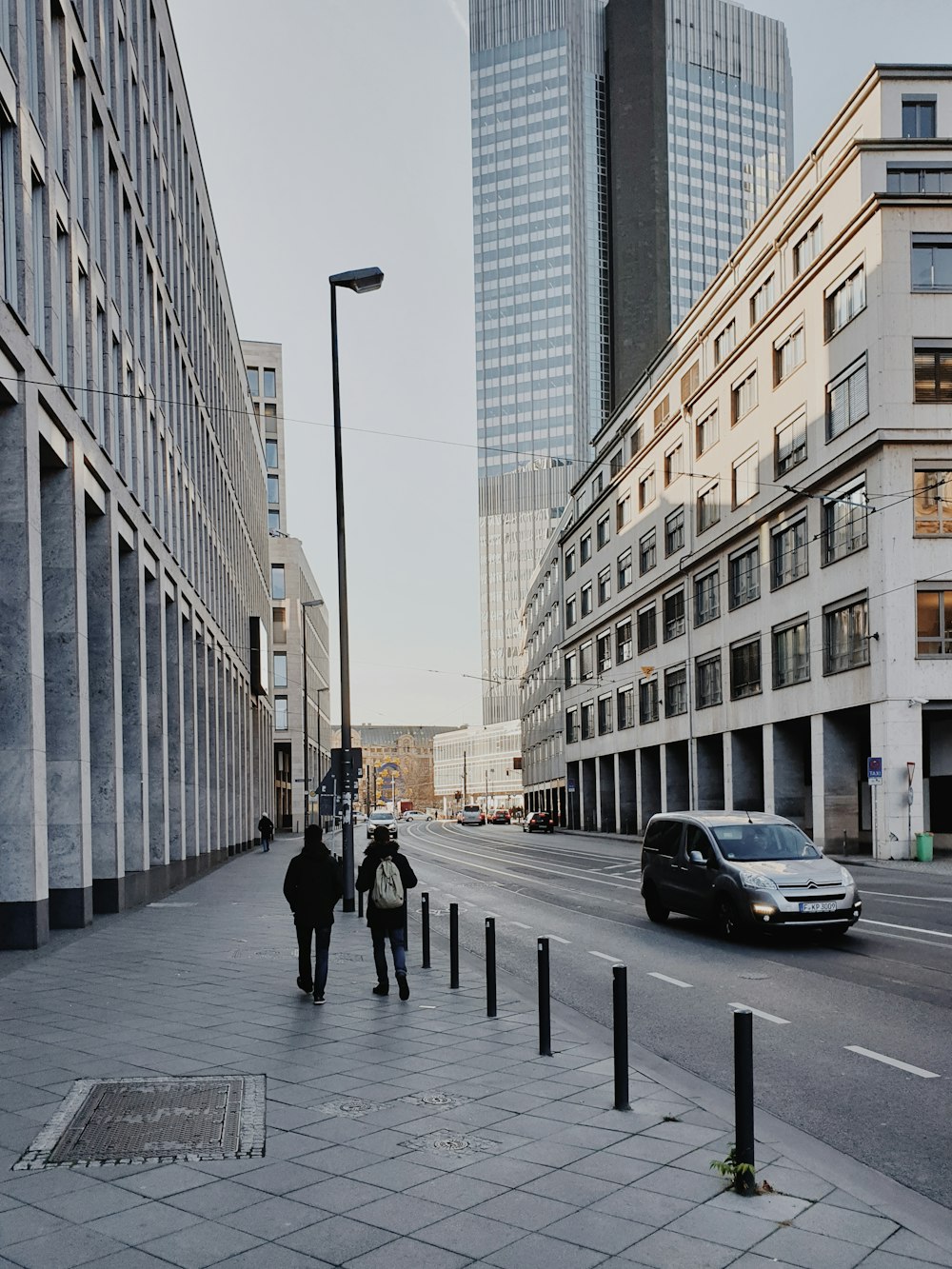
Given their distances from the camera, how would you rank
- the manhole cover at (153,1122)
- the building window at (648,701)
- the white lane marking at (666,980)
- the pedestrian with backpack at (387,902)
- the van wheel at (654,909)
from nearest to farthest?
the manhole cover at (153,1122) → the pedestrian with backpack at (387,902) → the white lane marking at (666,980) → the van wheel at (654,909) → the building window at (648,701)

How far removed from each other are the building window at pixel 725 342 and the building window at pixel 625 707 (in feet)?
65.8

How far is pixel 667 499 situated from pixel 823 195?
63.5 feet

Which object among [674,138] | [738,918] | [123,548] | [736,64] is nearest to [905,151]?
[123,548]

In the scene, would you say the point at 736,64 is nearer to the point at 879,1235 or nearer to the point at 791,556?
the point at 791,556

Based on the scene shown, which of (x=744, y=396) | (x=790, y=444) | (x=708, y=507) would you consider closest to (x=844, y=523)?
(x=790, y=444)

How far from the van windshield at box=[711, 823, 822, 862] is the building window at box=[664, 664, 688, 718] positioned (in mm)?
36604

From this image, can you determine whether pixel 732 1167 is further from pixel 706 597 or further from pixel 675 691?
pixel 675 691

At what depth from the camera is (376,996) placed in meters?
11.0

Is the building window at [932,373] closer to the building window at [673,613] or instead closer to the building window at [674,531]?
the building window at [674,531]

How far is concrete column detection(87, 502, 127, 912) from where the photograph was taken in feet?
68.1

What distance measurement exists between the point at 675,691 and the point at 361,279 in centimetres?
3713

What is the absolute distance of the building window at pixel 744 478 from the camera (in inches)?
1740

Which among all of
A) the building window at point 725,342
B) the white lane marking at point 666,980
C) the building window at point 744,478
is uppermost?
the building window at point 725,342

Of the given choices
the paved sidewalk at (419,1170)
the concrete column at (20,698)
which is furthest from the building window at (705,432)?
the paved sidewalk at (419,1170)
